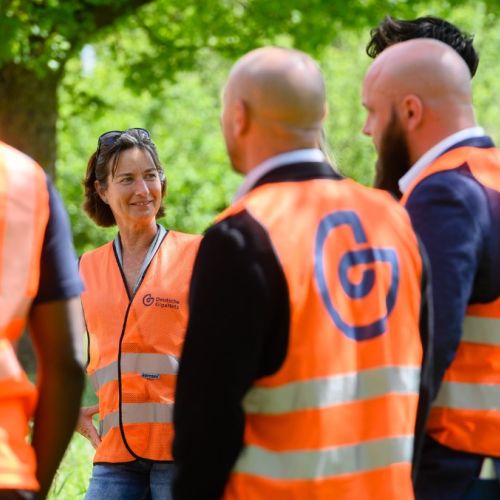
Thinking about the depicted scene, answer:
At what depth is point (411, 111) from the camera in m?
3.82

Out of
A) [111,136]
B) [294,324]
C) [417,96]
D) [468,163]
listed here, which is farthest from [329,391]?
[111,136]

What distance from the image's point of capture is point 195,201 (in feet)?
83.8

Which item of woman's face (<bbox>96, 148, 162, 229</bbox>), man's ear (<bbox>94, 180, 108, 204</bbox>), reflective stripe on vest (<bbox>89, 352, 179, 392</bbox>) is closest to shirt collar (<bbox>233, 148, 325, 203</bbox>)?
reflective stripe on vest (<bbox>89, 352, 179, 392</bbox>)

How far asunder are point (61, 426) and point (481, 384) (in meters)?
1.29

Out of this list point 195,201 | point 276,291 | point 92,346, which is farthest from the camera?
point 195,201

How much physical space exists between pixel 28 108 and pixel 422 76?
41.1 feet

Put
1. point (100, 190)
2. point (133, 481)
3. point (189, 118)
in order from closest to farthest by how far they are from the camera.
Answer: point (133, 481), point (100, 190), point (189, 118)

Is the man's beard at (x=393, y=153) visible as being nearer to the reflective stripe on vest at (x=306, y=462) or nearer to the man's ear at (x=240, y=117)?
the man's ear at (x=240, y=117)

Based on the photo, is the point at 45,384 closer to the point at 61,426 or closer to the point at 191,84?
the point at 61,426

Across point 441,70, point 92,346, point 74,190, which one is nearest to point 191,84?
point 74,190

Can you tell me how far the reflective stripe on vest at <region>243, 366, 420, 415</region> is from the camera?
10.4ft

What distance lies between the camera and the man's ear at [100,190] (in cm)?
606

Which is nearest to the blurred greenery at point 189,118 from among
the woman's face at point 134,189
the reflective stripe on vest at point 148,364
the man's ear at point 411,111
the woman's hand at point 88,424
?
the woman's face at point 134,189

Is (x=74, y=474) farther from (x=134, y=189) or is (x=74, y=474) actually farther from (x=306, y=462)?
(x=306, y=462)
